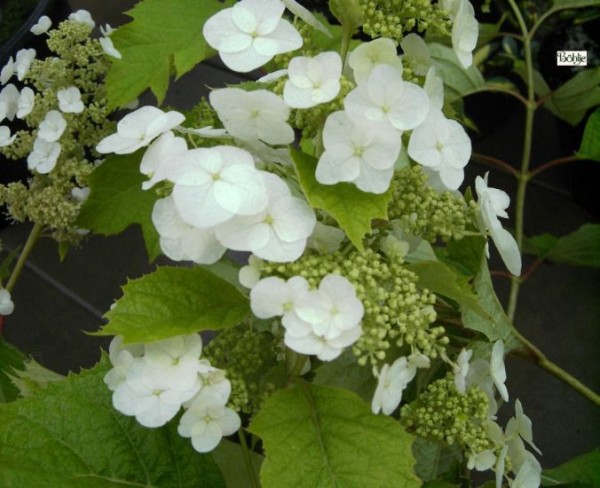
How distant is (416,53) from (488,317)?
0.67ft

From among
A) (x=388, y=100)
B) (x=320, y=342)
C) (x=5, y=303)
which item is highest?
(x=388, y=100)

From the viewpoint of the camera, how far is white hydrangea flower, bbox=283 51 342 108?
482 mm

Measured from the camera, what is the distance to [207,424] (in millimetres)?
543

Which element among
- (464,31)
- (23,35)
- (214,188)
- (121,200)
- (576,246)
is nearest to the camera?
(214,188)

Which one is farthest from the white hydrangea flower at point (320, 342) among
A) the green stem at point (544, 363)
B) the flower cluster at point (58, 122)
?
the flower cluster at point (58, 122)

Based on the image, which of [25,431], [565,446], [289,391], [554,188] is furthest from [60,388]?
[554,188]

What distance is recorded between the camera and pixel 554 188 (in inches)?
60.8

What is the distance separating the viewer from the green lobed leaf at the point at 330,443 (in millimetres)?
531

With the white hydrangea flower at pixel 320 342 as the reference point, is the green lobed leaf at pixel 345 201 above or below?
above

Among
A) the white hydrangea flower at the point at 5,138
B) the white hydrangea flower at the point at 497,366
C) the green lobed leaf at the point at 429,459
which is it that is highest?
the white hydrangea flower at the point at 5,138

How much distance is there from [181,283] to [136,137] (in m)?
0.11

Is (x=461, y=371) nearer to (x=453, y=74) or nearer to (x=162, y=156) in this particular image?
(x=162, y=156)

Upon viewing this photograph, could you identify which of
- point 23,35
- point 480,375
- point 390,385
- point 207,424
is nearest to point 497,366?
point 480,375

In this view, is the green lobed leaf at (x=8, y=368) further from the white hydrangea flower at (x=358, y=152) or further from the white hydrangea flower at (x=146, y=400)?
the white hydrangea flower at (x=358, y=152)
